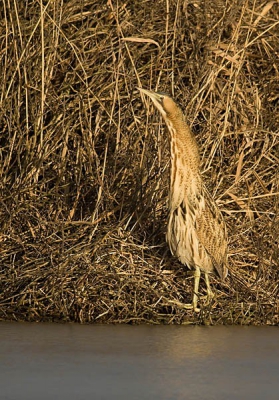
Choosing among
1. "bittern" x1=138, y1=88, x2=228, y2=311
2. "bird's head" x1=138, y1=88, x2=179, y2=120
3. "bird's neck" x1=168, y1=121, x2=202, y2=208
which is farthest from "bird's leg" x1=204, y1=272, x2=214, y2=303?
"bird's head" x1=138, y1=88, x2=179, y2=120

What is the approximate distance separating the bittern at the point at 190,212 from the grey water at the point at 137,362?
301 mm

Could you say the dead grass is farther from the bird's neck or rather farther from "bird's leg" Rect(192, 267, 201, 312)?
the bird's neck

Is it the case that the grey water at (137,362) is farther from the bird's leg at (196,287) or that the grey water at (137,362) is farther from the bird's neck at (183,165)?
the bird's neck at (183,165)

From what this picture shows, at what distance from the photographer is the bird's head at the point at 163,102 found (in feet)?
13.5

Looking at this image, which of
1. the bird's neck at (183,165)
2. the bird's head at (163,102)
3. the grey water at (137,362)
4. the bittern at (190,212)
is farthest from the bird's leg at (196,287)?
the bird's head at (163,102)

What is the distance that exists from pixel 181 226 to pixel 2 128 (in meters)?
0.95

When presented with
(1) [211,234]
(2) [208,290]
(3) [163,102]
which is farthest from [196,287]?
(3) [163,102]

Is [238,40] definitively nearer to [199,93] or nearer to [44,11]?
[199,93]

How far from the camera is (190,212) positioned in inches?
161

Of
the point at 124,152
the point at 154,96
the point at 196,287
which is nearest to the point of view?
Answer: the point at 196,287

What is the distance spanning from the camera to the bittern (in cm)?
406

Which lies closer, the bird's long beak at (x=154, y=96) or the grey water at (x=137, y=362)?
the grey water at (x=137, y=362)

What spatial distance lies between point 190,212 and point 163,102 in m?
0.44

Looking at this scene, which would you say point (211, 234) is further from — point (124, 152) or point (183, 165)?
point (124, 152)
